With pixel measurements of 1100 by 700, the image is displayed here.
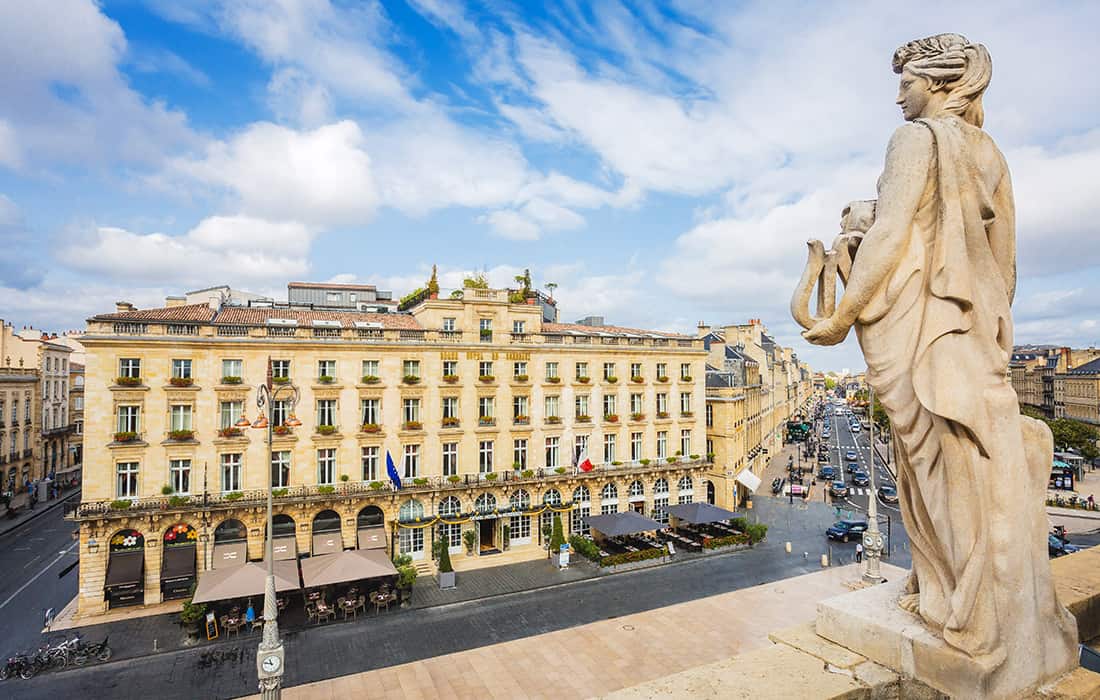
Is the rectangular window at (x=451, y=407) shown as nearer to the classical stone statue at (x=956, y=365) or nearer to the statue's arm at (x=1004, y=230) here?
the classical stone statue at (x=956, y=365)

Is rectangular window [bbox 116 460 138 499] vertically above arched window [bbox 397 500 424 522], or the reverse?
rectangular window [bbox 116 460 138 499]

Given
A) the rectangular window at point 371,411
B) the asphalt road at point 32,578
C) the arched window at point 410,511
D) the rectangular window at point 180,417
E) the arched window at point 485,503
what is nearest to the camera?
the asphalt road at point 32,578

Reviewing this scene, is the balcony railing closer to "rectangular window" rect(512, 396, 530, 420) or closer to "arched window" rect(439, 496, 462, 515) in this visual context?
"arched window" rect(439, 496, 462, 515)

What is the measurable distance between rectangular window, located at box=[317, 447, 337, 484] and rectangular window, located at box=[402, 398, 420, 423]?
4.62 m

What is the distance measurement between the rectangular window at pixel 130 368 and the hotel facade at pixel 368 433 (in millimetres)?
101

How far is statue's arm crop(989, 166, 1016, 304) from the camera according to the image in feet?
19.3

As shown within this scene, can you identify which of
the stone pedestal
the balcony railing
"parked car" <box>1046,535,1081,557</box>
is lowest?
"parked car" <box>1046,535,1081,557</box>

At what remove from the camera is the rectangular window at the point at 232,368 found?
33094 millimetres

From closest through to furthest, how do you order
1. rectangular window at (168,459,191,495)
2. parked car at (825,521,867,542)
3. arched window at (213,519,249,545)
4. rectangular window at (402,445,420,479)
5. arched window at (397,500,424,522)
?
1. rectangular window at (168,459,191,495)
2. arched window at (213,519,249,545)
3. arched window at (397,500,424,522)
4. rectangular window at (402,445,420,479)
5. parked car at (825,521,867,542)

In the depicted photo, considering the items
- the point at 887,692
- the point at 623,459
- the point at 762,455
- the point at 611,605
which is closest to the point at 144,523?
the point at 611,605

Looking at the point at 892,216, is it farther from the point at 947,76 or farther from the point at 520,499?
the point at 520,499

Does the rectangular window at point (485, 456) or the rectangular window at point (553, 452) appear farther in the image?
the rectangular window at point (553, 452)

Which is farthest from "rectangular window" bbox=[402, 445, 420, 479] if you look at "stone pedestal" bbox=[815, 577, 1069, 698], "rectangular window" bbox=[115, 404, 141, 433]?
"stone pedestal" bbox=[815, 577, 1069, 698]

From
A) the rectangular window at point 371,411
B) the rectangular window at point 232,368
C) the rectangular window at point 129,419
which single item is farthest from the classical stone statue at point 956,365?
the rectangular window at point 129,419
